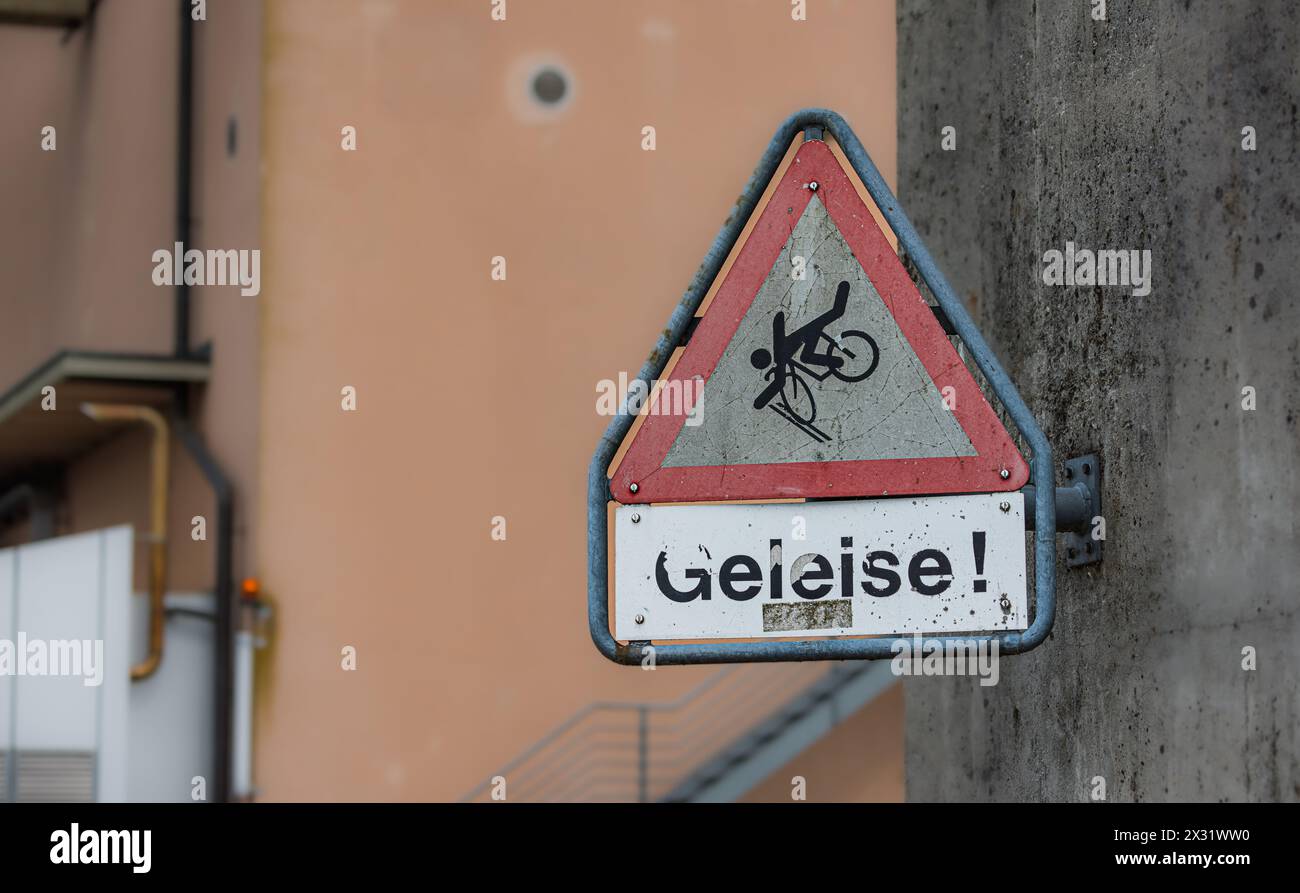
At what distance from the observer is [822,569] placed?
3191 mm

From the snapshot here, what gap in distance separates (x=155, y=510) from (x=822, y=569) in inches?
560

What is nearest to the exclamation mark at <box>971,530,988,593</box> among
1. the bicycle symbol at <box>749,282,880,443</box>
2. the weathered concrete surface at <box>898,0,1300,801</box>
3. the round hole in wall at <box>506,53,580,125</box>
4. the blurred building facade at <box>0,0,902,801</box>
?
the bicycle symbol at <box>749,282,880,443</box>

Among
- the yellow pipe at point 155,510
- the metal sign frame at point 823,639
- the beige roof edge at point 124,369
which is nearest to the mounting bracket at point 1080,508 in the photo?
the metal sign frame at point 823,639

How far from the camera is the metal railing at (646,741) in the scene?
50.6 ft

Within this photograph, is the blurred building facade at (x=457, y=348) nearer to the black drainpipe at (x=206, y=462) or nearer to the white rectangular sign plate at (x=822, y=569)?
the black drainpipe at (x=206, y=462)

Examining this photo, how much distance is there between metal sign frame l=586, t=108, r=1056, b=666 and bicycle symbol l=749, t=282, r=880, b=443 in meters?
0.14

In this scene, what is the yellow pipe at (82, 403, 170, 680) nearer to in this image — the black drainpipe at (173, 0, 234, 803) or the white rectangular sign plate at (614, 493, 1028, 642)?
the black drainpipe at (173, 0, 234, 803)

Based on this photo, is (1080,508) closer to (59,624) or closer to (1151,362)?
(1151,362)

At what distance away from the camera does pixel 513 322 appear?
15805 mm

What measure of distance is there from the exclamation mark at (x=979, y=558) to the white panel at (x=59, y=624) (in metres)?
11.6

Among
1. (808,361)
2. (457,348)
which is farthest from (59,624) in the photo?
(808,361)

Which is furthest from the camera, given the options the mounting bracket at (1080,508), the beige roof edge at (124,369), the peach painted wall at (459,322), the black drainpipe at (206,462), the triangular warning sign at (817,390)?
the beige roof edge at (124,369)

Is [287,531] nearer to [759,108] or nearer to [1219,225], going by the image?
[759,108]

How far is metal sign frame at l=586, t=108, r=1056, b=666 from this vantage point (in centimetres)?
313
